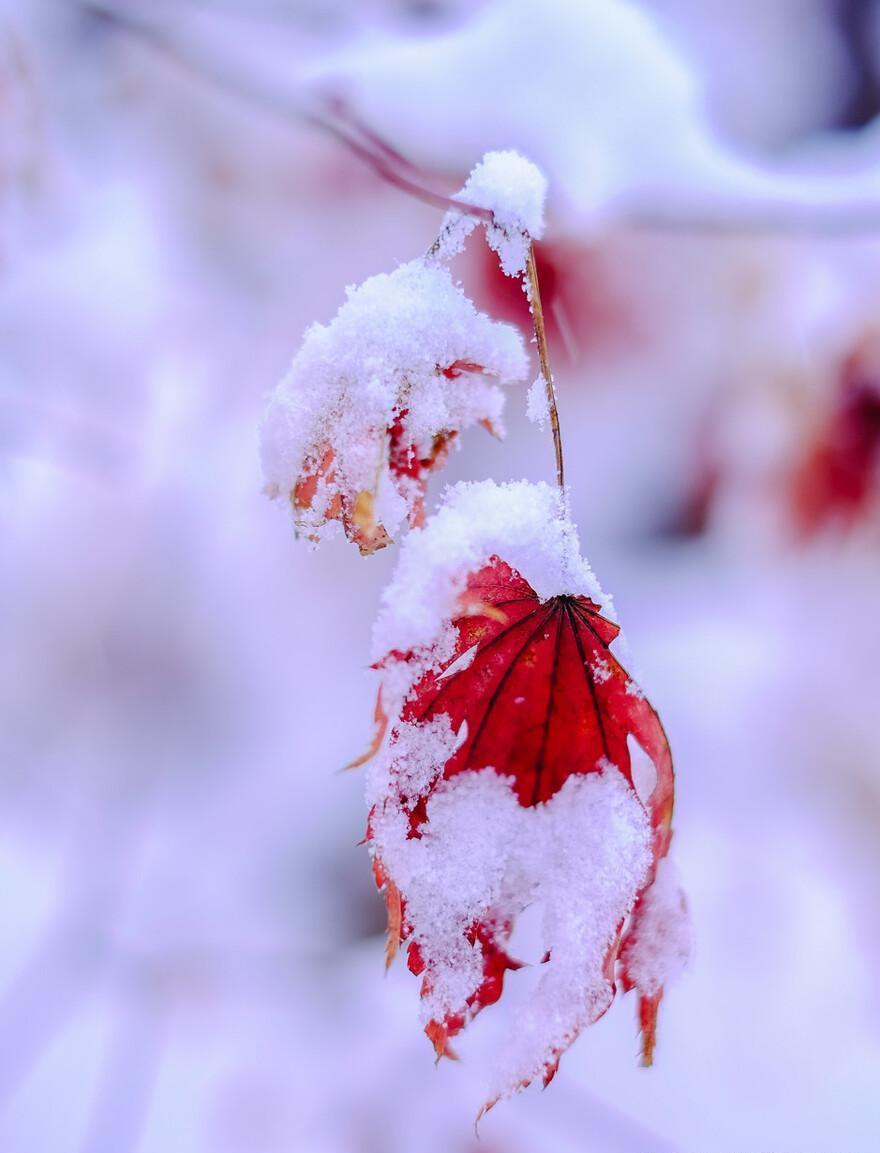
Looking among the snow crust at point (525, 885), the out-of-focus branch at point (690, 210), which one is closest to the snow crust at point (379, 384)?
the snow crust at point (525, 885)

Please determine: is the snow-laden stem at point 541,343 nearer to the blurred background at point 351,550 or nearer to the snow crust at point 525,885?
the snow crust at point 525,885

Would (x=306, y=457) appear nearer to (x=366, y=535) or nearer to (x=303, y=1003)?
(x=366, y=535)

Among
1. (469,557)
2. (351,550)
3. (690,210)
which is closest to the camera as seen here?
(469,557)

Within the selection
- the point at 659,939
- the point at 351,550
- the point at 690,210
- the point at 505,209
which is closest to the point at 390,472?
the point at 505,209

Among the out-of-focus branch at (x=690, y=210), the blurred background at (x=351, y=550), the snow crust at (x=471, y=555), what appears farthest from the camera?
the blurred background at (x=351, y=550)

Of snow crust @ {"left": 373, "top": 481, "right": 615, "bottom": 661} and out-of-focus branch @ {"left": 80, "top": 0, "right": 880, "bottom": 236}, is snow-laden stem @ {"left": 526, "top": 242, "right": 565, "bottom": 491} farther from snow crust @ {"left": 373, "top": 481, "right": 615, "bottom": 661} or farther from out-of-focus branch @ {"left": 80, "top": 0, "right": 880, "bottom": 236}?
out-of-focus branch @ {"left": 80, "top": 0, "right": 880, "bottom": 236}

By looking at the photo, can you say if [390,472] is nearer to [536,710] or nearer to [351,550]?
[536,710]

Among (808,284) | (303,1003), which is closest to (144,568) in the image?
(303,1003)
